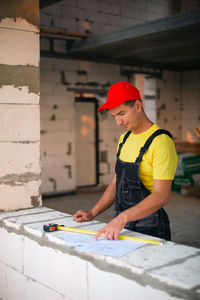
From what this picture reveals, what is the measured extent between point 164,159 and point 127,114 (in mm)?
337

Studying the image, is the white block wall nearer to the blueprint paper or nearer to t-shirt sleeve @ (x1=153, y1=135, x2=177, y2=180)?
t-shirt sleeve @ (x1=153, y1=135, x2=177, y2=180)

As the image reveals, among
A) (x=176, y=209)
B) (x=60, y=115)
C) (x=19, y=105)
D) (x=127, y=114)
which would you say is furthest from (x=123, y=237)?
(x=60, y=115)

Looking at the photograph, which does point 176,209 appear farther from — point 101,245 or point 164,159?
point 101,245

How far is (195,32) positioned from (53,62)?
10.3ft

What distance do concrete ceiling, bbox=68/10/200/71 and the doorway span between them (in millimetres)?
1093

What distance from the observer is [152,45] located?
24.2ft

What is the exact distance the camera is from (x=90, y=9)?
8523mm

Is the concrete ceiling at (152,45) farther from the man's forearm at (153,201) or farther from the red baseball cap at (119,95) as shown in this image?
the man's forearm at (153,201)

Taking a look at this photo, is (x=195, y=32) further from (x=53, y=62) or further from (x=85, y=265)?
(x=85, y=265)

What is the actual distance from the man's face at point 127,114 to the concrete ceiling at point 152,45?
3903 mm

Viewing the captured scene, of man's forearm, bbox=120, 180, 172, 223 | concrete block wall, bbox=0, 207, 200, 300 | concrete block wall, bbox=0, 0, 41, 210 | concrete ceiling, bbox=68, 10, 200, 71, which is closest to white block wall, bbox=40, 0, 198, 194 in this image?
concrete ceiling, bbox=68, 10, 200, 71

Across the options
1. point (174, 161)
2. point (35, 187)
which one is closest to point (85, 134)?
point (35, 187)

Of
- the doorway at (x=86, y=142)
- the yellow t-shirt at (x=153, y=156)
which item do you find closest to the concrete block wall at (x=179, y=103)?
the doorway at (x=86, y=142)

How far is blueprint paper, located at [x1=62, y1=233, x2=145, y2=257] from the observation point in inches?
66.1
